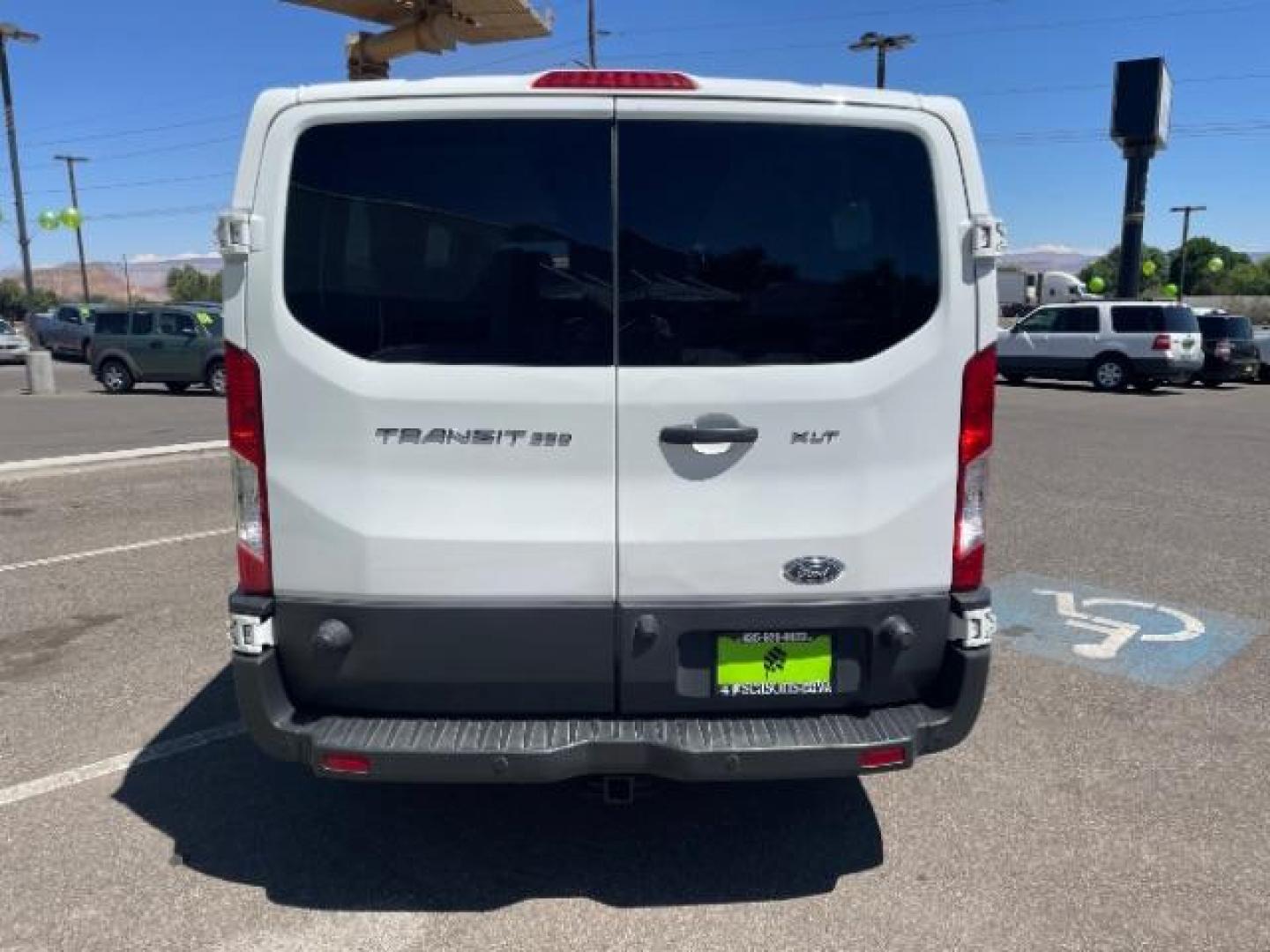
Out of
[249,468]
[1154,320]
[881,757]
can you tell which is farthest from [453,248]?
[1154,320]

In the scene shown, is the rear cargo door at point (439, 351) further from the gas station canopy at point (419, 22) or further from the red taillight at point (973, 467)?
the gas station canopy at point (419, 22)

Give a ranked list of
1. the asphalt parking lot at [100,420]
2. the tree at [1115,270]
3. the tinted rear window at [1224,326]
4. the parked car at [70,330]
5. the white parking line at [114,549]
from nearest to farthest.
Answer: the white parking line at [114,549] → the asphalt parking lot at [100,420] → the tinted rear window at [1224,326] → the parked car at [70,330] → the tree at [1115,270]

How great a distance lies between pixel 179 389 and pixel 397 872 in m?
20.2

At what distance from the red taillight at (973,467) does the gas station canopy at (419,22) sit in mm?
→ 8201

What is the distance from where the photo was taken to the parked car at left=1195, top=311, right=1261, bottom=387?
2305 cm

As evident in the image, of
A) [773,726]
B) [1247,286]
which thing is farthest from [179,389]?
[1247,286]

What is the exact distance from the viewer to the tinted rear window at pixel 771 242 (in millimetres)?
2666

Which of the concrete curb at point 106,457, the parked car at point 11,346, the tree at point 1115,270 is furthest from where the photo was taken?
the tree at point 1115,270

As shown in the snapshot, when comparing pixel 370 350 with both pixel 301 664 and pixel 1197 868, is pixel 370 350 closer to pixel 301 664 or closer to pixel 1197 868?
pixel 301 664

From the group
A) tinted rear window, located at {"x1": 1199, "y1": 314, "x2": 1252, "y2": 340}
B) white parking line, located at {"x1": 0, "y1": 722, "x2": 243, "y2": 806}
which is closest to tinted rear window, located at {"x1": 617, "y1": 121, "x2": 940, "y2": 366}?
white parking line, located at {"x1": 0, "y1": 722, "x2": 243, "y2": 806}

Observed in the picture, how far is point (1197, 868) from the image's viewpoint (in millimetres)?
3062

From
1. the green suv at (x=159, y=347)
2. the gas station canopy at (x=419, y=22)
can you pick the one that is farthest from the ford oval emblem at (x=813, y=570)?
the green suv at (x=159, y=347)

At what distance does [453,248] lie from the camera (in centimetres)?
265

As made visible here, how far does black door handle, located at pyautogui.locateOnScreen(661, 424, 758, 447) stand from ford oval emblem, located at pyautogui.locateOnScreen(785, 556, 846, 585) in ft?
1.27
